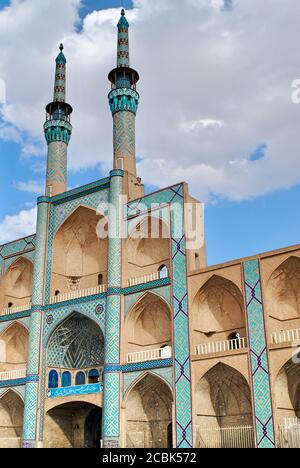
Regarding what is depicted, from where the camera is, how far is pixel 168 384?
15.0m

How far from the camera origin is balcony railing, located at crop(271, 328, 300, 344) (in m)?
13.2

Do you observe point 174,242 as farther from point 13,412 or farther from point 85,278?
point 13,412

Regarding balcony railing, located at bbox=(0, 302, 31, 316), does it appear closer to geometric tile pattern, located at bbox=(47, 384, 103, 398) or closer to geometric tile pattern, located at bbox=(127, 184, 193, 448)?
geometric tile pattern, located at bbox=(47, 384, 103, 398)

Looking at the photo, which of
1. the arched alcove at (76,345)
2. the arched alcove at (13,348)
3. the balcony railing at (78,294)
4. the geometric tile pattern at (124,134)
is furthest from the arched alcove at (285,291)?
the arched alcove at (13,348)

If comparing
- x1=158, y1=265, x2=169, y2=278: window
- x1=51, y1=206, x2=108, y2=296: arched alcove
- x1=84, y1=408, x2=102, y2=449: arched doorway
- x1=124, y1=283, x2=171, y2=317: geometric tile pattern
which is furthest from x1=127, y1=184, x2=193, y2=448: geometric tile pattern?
x1=84, y1=408, x2=102, y2=449: arched doorway

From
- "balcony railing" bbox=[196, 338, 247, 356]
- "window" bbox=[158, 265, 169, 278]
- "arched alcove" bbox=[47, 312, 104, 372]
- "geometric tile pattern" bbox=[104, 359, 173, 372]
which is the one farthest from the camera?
"arched alcove" bbox=[47, 312, 104, 372]

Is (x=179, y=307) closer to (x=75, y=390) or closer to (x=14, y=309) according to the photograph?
(x=75, y=390)

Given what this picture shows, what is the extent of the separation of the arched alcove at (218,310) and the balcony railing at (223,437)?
2332mm

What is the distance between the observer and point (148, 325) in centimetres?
1725

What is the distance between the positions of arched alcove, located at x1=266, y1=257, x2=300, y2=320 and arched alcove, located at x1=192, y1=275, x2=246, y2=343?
112 centimetres

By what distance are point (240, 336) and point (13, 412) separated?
891 centimetres

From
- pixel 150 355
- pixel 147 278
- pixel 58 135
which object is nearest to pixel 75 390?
pixel 150 355
